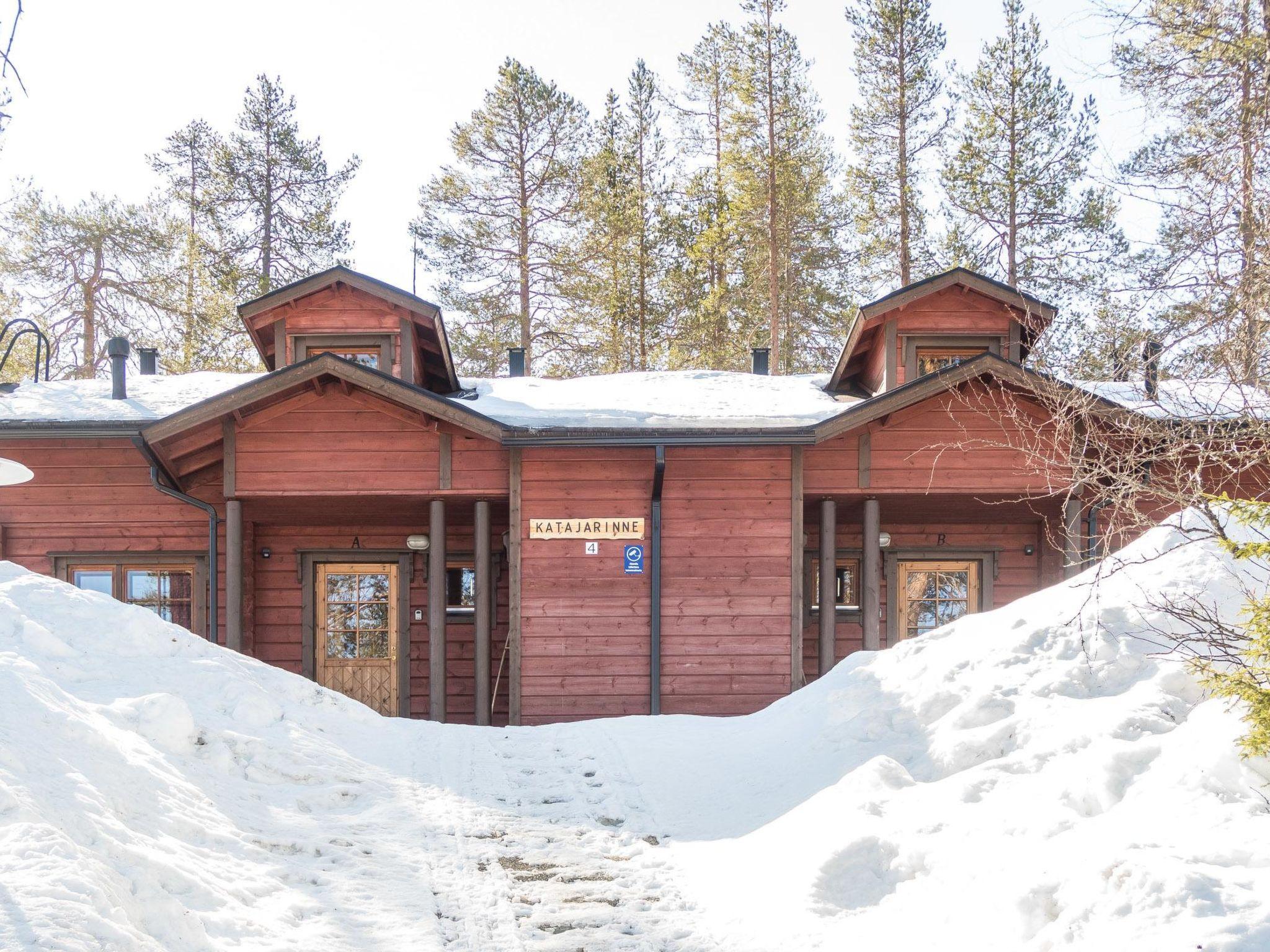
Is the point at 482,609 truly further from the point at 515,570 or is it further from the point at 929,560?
the point at 929,560

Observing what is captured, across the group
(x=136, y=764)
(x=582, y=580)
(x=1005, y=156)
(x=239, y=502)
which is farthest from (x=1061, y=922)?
(x=1005, y=156)

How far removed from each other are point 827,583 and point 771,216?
39.7 ft

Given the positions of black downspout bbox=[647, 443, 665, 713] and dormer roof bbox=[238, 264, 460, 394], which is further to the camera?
dormer roof bbox=[238, 264, 460, 394]

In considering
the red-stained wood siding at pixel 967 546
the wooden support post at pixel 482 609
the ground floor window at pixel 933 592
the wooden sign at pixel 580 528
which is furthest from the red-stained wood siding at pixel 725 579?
the ground floor window at pixel 933 592

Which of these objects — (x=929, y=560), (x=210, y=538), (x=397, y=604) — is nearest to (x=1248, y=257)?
(x=929, y=560)

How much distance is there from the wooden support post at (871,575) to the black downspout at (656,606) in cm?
218

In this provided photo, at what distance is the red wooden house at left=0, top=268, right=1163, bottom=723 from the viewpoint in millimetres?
9258

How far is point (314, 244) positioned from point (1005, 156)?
51.2 ft

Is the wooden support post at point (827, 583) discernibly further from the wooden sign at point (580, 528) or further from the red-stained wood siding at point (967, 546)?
the wooden sign at point (580, 528)

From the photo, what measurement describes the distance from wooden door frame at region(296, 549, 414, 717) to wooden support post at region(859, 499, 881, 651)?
206 inches

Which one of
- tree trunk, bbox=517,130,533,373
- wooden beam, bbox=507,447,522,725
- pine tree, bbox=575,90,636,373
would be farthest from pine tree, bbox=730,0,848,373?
wooden beam, bbox=507,447,522,725

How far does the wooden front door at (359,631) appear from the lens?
10781mm

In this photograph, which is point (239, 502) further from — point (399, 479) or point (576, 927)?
point (576, 927)

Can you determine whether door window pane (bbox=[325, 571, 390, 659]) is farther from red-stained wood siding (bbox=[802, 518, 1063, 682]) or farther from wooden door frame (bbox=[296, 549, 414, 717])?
red-stained wood siding (bbox=[802, 518, 1063, 682])
